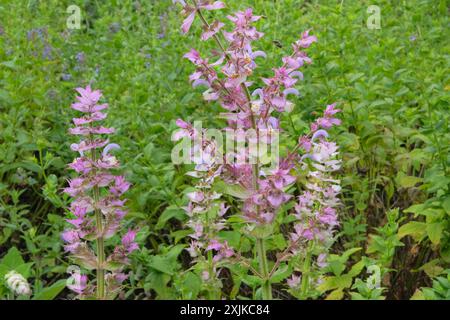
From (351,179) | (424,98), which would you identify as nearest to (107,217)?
(351,179)

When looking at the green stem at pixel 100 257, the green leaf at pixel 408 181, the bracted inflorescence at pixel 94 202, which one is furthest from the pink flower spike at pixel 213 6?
the green leaf at pixel 408 181

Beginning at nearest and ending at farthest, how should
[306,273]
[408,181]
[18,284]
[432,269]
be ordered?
1. [18,284]
2. [306,273]
3. [432,269]
4. [408,181]

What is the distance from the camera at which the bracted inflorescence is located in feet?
6.89

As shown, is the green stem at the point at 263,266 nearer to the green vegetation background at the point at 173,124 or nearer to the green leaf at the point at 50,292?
the green vegetation background at the point at 173,124

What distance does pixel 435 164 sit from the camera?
303cm

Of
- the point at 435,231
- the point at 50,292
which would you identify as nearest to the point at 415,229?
the point at 435,231

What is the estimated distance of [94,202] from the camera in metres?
2.17

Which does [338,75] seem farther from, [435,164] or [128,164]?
[128,164]

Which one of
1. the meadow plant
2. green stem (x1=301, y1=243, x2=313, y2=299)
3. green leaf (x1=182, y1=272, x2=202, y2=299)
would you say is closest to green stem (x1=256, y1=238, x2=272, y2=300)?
the meadow plant

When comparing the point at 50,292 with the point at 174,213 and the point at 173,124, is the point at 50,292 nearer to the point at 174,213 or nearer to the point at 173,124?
the point at 174,213

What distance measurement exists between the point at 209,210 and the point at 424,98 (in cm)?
124

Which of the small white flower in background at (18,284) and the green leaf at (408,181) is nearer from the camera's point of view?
the small white flower in background at (18,284)

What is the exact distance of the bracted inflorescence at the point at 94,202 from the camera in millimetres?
2102

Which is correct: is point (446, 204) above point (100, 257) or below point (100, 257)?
above
